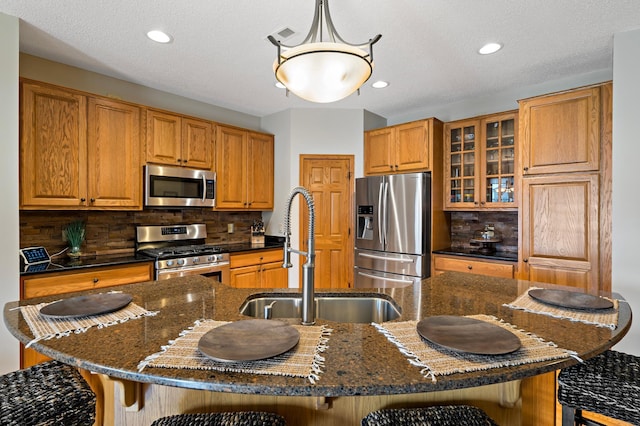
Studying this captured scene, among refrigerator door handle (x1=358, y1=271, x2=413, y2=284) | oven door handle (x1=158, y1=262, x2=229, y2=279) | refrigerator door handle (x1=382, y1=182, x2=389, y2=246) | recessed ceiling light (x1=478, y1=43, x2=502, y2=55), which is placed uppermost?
recessed ceiling light (x1=478, y1=43, x2=502, y2=55)

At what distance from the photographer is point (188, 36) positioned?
231 cm

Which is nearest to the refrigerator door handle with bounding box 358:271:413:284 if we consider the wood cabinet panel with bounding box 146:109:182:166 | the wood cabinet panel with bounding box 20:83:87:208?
the wood cabinet panel with bounding box 146:109:182:166

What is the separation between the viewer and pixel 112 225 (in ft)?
10.4

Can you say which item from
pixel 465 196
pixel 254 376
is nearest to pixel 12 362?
pixel 254 376

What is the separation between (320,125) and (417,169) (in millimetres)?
1293

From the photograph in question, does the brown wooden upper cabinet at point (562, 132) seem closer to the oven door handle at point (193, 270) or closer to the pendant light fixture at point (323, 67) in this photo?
the pendant light fixture at point (323, 67)

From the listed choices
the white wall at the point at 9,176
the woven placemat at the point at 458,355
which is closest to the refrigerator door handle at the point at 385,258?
the woven placemat at the point at 458,355

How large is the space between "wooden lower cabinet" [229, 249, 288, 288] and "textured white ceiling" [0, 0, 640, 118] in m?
1.83

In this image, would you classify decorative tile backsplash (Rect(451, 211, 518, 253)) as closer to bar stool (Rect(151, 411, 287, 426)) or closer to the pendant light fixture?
the pendant light fixture

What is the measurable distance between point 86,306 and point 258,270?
249 cm

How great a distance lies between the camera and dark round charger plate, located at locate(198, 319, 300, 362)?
86 centimetres

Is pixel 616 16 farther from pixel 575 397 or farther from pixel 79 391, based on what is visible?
pixel 79 391

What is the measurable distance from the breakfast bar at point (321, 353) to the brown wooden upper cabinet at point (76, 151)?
155 cm

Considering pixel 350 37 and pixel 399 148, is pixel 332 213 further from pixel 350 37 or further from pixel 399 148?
pixel 350 37
